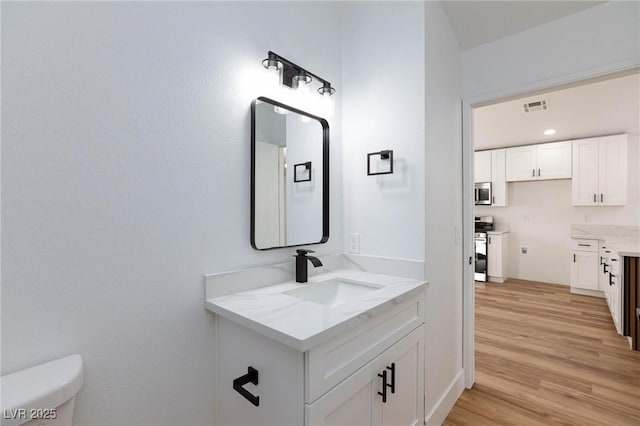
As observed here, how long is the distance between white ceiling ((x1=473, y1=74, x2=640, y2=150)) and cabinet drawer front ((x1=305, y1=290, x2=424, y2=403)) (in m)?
2.40

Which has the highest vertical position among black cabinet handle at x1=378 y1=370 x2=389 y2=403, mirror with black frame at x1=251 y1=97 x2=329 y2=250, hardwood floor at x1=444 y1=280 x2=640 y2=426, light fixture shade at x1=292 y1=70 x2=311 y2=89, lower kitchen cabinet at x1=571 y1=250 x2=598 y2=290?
light fixture shade at x1=292 y1=70 x2=311 y2=89

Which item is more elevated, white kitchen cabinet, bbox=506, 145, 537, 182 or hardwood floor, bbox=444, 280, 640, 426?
white kitchen cabinet, bbox=506, 145, 537, 182

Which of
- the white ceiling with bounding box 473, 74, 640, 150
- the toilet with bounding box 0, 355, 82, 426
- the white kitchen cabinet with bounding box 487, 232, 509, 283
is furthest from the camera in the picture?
the white kitchen cabinet with bounding box 487, 232, 509, 283

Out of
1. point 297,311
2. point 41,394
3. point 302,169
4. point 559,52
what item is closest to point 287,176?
point 302,169

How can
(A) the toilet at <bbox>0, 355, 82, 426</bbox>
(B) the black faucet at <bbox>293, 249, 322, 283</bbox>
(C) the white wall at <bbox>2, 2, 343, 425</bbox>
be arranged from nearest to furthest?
(A) the toilet at <bbox>0, 355, 82, 426</bbox>, (C) the white wall at <bbox>2, 2, 343, 425</bbox>, (B) the black faucet at <bbox>293, 249, 322, 283</bbox>

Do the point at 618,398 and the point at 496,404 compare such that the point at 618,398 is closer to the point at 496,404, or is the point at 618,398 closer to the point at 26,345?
the point at 496,404

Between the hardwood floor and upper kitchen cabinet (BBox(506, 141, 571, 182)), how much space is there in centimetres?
218

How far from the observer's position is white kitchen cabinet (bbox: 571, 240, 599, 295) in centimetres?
436

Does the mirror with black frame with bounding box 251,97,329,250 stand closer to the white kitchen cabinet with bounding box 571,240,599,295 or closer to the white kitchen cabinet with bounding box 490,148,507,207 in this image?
the white kitchen cabinet with bounding box 571,240,599,295

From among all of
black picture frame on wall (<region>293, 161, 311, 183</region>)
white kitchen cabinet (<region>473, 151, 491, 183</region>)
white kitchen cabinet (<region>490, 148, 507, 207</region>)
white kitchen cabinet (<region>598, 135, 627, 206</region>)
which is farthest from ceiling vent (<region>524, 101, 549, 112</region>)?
black picture frame on wall (<region>293, 161, 311, 183</region>)

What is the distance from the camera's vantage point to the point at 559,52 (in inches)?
70.8

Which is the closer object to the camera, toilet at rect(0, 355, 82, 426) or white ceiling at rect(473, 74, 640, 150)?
toilet at rect(0, 355, 82, 426)

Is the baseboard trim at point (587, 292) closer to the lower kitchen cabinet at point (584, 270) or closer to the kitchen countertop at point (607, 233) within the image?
the lower kitchen cabinet at point (584, 270)

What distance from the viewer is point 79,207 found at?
3.01 feet
